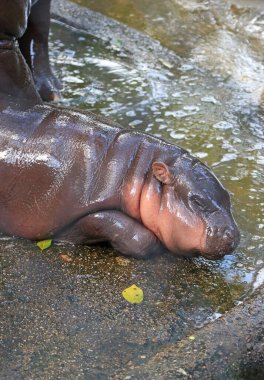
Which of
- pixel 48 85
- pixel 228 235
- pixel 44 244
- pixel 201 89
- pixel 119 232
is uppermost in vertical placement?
pixel 228 235

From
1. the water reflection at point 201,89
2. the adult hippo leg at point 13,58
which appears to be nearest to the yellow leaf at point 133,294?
the water reflection at point 201,89

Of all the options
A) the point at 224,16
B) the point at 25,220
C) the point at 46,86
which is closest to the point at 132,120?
the point at 46,86

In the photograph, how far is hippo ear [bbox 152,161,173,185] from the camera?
4082 millimetres

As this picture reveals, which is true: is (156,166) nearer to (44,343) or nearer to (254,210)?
(254,210)

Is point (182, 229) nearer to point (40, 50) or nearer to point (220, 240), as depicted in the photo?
point (220, 240)

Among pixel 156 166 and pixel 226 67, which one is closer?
pixel 156 166

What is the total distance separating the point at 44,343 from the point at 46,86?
304 cm

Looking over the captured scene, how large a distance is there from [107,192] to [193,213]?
491 millimetres

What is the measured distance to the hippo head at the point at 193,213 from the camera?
13.0 ft

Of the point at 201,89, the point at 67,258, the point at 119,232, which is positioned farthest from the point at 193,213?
the point at 201,89

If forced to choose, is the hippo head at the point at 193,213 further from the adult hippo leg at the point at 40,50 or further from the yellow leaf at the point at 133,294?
the adult hippo leg at the point at 40,50

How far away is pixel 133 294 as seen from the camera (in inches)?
150

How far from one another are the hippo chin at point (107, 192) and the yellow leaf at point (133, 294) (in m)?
0.29

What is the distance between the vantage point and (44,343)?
3418mm
